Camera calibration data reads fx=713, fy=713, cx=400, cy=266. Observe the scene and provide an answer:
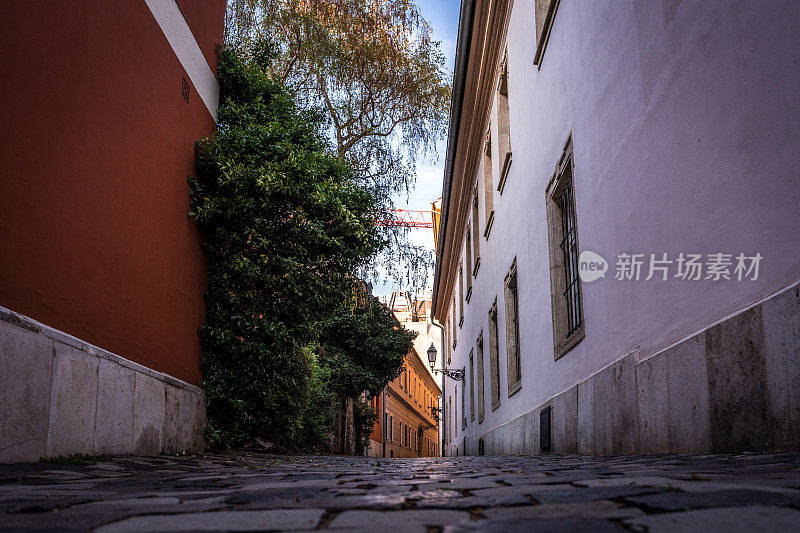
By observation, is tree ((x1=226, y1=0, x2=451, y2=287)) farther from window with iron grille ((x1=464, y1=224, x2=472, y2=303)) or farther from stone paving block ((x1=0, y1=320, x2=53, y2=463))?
stone paving block ((x1=0, y1=320, x2=53, y2=463))

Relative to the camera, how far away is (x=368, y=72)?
15.8 metres

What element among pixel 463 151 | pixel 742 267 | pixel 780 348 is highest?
pixel 463 151

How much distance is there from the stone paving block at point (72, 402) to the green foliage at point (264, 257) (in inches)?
134

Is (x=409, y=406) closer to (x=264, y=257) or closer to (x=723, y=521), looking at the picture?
(x=264, y=257)

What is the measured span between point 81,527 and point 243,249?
7865mm

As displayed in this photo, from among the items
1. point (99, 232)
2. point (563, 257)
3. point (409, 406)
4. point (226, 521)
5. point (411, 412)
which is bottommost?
point (411, 412)

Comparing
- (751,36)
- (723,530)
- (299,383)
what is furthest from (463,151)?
(723,530)

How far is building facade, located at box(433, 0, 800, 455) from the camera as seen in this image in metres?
3.27

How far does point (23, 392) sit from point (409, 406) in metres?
36.4

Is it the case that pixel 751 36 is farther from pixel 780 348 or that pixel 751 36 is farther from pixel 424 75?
pixel 424 75

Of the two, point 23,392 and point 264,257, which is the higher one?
point 264,257

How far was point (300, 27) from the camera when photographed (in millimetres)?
15398

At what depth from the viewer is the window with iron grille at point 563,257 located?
725 cm

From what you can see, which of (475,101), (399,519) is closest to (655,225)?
(399,519)
